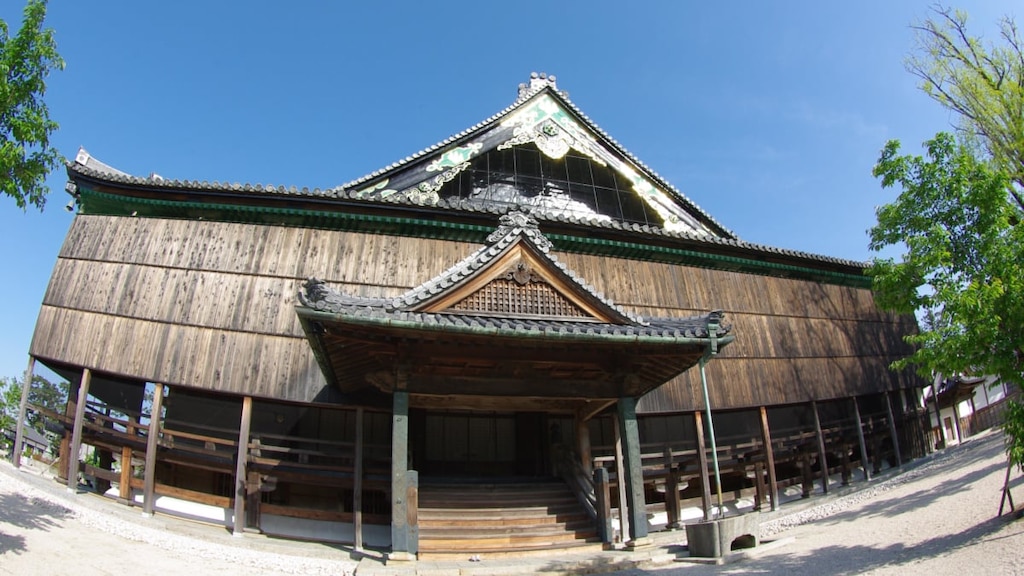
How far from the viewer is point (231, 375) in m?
12.8

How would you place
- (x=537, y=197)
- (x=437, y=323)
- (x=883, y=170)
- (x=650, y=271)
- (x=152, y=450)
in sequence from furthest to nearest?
(x=537, y=197) → (x=650, y=271) → (x=152, y=450) → (x=883, y=170) → (x=437, y=323)

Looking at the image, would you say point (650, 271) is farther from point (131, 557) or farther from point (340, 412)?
point (131, 557)

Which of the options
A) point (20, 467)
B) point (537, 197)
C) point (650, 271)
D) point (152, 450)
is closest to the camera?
point (152, 450)

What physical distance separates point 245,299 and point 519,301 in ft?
23.2

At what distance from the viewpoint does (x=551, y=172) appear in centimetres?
1875

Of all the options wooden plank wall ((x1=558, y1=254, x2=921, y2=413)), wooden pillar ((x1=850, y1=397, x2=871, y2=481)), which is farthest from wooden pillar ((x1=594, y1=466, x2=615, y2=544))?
wooden pillar ((x1=850, y1=397, x2=871, y2=481))

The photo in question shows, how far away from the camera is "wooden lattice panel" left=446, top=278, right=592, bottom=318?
10.1 metres

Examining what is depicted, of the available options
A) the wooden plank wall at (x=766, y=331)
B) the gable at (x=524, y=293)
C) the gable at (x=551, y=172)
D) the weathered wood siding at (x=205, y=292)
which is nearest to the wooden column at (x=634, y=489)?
the gable at (x=524, y=293)

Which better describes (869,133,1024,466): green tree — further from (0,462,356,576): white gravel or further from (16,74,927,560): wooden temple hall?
(0,462,356,576): white gravel

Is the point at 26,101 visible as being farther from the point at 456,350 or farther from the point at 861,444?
the point at 861,444

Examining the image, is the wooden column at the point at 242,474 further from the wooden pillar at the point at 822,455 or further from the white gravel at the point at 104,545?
the wooden pillar at the point at 822,455

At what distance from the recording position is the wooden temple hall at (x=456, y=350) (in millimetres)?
10312

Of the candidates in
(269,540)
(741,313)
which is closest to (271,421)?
(269,540)

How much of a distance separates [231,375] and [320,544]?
13.7ft
